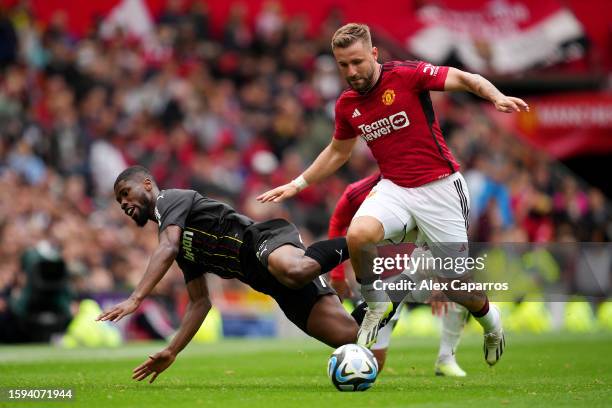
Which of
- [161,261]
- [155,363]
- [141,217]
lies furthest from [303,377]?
[161,261]

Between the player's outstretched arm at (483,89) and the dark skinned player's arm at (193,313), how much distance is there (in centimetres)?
266

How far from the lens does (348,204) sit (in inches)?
430

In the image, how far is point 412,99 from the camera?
9.05m

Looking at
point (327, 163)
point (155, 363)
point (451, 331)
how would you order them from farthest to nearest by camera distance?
point (451, 331) → point (327, 163) → point (155, 363)

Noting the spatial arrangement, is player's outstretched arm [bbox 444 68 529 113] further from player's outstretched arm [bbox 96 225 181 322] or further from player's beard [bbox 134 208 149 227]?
player's beard [bbox 134 208 149 227]

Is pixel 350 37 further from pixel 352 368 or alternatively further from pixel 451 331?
pixel 451 331

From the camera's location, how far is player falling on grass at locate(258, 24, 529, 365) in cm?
890

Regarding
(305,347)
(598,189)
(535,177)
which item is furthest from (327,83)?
(305,347)

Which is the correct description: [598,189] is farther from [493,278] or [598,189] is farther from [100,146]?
[493,278]

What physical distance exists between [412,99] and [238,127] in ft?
42.1

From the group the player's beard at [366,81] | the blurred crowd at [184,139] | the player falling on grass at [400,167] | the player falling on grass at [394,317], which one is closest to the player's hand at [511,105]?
the player falling on grass at [400,167]

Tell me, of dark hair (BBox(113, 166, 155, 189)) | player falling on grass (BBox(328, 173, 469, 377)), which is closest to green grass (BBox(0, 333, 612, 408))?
player falling on grass (BBox(328, 173, 469, 377))

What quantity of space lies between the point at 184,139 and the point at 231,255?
11663mm

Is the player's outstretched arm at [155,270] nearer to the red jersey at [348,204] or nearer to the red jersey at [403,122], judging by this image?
the red jersey at [403,122]
